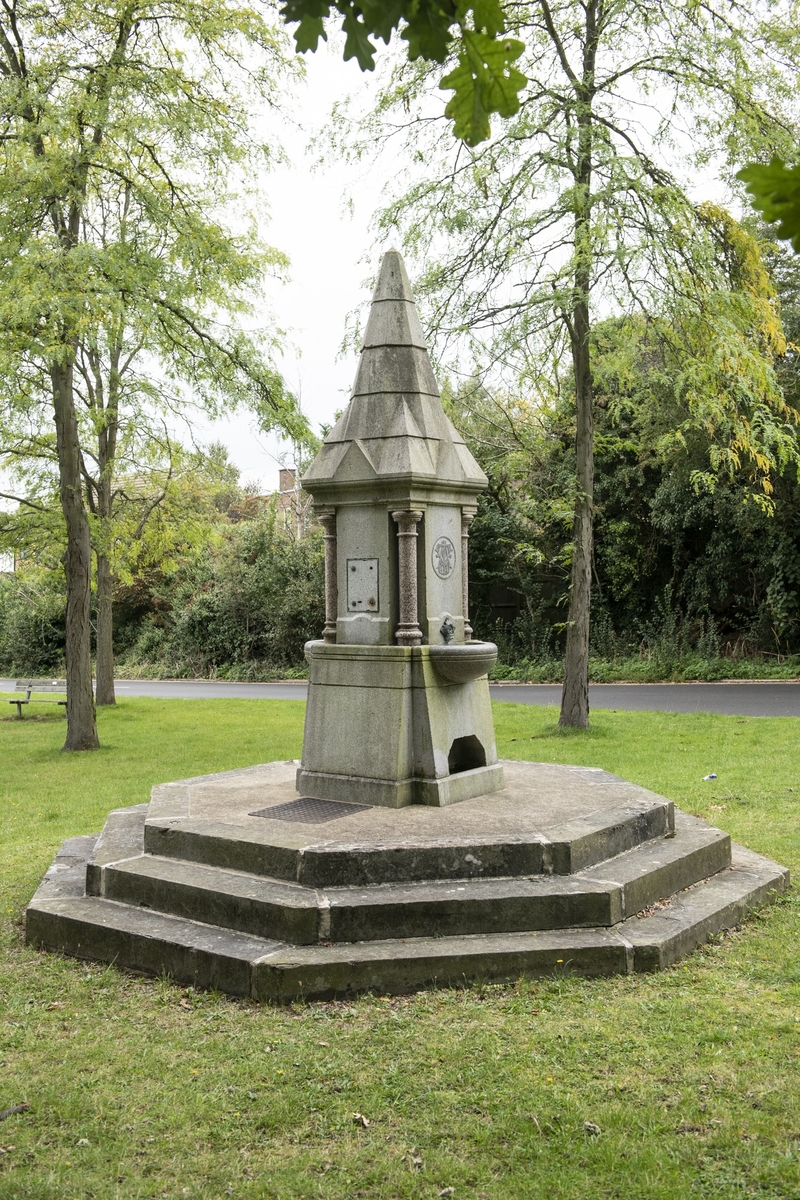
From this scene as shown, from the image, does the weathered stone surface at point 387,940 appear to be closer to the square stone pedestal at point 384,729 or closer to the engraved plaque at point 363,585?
the square stone pedestal at point 384,729

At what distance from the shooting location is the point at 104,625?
18.8 metres

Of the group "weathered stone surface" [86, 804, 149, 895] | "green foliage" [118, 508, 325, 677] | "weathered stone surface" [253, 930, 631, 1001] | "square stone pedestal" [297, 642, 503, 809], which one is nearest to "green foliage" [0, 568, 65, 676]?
"green foliage" [118, 508, 325, 677]

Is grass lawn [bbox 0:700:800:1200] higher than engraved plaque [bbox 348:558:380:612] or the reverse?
the reverse

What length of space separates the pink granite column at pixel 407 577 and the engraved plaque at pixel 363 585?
0.27m

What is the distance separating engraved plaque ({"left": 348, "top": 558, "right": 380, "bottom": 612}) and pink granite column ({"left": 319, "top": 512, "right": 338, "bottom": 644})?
0.17 metres

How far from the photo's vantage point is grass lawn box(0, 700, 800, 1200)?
3.60 metres

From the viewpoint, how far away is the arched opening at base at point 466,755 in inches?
310

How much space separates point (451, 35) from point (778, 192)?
887 millimetres

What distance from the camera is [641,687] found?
20.9m

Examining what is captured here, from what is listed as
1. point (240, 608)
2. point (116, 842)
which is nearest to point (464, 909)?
point (116, 842)

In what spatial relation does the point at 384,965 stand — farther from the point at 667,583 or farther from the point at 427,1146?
the point at 667,583

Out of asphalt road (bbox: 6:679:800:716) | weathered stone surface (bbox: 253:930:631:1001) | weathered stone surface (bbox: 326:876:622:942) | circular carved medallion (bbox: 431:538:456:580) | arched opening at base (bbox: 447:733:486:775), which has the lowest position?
weathered stone surface (bbox: 253:930:631:1001)

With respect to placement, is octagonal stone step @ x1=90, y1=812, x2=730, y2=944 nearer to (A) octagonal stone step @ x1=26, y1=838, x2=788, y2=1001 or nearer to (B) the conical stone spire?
(A) octagonal stone step @ x1=26, y1=838, x2=788, y2=1001

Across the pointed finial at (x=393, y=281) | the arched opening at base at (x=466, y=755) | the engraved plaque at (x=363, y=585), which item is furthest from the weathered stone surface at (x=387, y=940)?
the pointed finial at (x=393, y=281)
